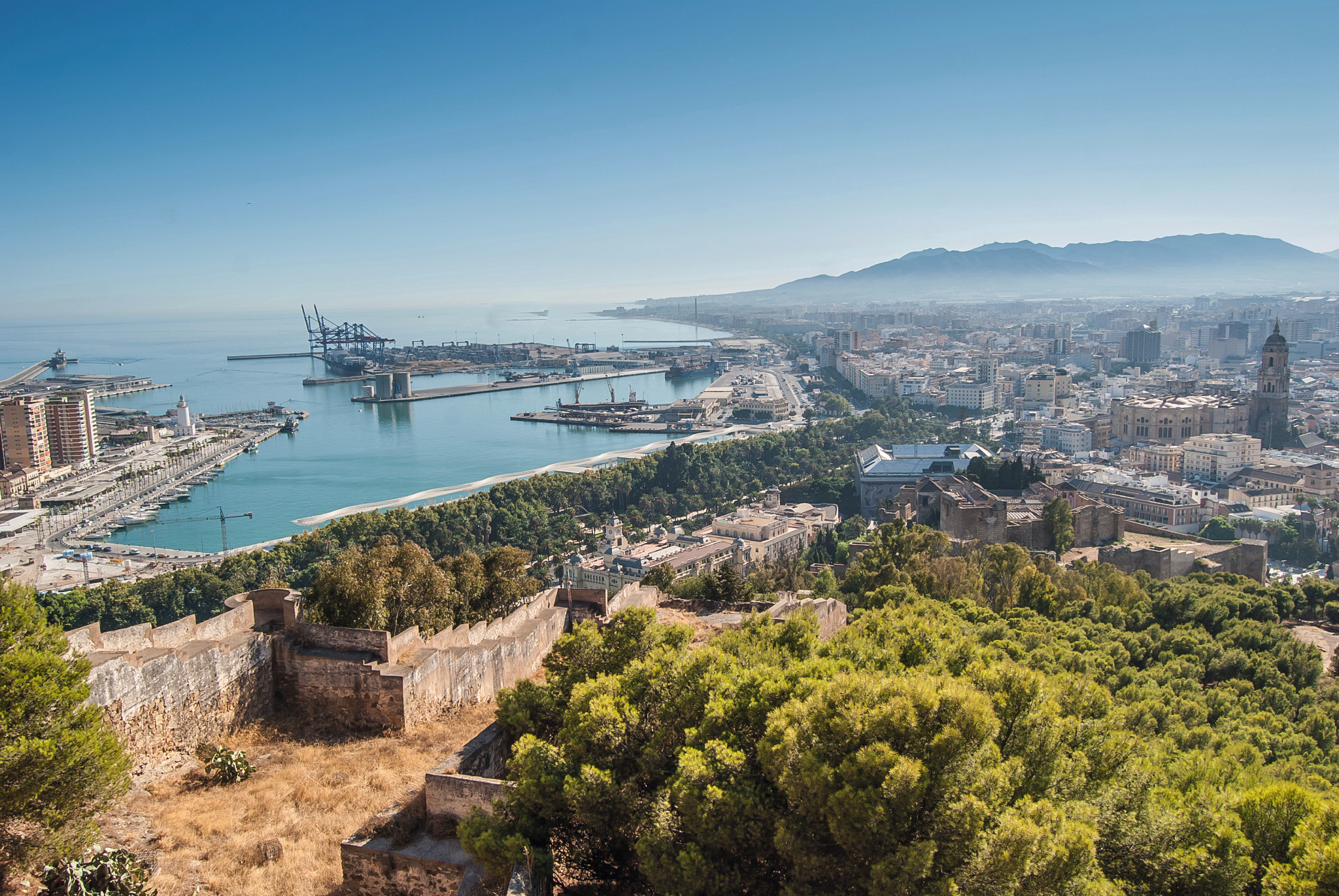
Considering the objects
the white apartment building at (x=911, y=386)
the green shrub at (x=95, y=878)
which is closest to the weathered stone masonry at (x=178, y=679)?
the green shrub at (x=95, y=878)

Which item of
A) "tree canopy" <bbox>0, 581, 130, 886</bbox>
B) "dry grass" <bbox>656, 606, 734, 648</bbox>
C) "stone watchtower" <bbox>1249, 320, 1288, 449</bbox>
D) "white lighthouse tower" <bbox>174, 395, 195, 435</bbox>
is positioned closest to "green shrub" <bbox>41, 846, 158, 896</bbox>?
"tree canopy" <bbox>0, 581, 130, 886</bbox>

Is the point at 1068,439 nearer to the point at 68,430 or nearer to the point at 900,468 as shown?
the point at 900,468

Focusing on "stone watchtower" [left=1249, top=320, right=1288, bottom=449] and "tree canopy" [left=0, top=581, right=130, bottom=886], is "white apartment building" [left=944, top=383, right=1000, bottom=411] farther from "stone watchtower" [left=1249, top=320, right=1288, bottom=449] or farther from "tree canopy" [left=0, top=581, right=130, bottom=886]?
"tree canopy" [left=0, top=581, right=130, bottom=886]

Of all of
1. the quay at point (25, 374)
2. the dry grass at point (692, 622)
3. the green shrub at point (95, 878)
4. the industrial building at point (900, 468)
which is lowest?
the industrial building at point (900, 468)

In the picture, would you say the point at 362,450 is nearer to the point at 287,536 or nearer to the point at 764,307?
the point at 287,536

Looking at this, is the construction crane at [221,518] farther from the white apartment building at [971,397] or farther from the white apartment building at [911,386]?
the white apartment building at [911,386]

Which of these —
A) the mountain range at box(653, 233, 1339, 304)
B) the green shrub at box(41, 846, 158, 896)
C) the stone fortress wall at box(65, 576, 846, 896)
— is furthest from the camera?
the mountain range at box(653, 233, 1339, 304)

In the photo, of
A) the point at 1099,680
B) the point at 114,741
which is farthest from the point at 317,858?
the point at 1099,680
